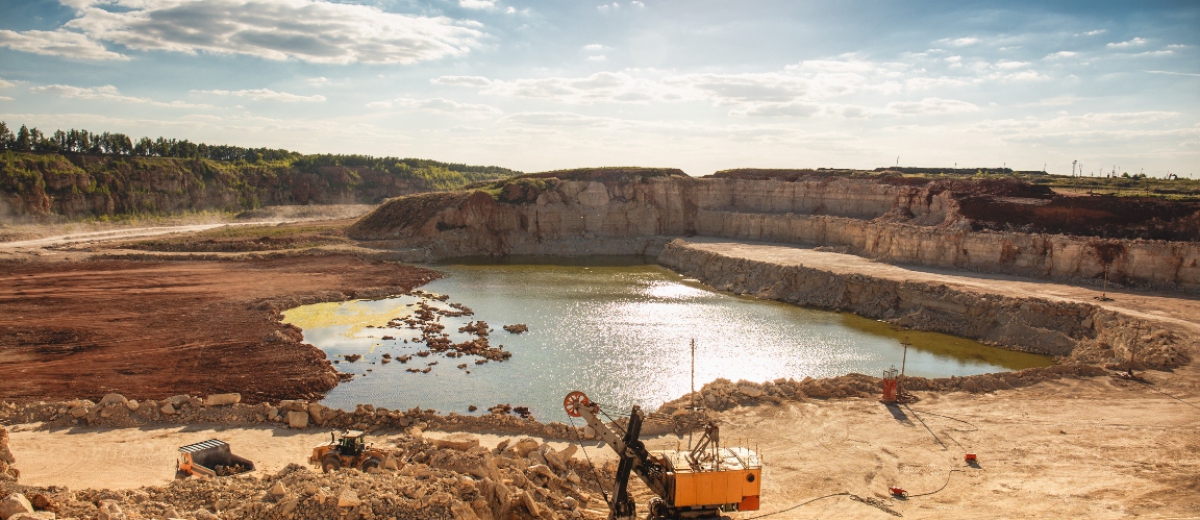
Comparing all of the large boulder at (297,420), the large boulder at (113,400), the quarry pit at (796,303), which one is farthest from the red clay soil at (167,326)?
the large boulder at (297,420)

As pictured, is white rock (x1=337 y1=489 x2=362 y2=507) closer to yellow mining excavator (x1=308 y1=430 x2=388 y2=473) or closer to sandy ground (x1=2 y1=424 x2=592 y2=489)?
yellow mining excavator (x1=308 y1=430 x2=388 y2=473)

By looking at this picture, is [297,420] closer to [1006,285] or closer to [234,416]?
[234,416]

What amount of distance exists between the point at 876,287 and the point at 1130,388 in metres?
16.0

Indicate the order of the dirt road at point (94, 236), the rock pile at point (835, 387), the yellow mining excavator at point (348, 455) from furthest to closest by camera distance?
1. the dirt road at point (94, 236)
2. the rock pile at point (835, 387)
3. the yellow mining excavator at point (348, 455)

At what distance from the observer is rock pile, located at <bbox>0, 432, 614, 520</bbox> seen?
1102 centimetres

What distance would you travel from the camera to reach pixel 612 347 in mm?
28484

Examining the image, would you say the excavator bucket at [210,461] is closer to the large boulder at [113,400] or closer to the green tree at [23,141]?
the large boulder at [113,400]

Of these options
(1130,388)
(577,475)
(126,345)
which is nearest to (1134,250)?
(1130,388)

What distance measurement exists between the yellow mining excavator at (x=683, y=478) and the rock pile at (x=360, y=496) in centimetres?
179

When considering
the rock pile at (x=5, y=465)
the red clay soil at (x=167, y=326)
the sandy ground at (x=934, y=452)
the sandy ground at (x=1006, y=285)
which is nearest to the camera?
the rock pile at (x=5, y=465)

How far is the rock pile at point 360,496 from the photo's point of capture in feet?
36.1

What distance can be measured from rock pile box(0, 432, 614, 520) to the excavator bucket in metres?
2.42

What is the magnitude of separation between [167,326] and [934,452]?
31075mm

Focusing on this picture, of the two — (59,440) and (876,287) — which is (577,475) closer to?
(59,440)
